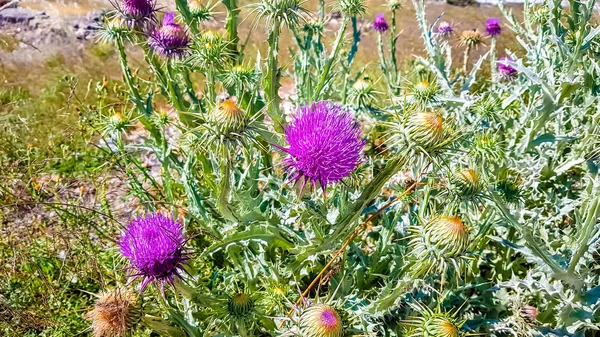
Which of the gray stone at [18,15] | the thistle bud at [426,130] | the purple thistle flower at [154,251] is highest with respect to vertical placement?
the gray stone at [18,15]

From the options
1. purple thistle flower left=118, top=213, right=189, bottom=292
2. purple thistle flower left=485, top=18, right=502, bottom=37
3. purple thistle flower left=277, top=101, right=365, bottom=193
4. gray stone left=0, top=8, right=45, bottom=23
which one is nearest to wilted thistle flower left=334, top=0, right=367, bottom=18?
purple thistle flower left=277, top=101, right=365, bottom=193

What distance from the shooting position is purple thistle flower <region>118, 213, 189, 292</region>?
2037 mm

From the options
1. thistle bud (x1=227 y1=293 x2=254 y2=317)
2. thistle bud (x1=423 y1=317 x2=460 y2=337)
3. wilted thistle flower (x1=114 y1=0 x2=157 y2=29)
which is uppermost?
wilted thistle flower (x1=114 y1=0 x2=157 y2=29)

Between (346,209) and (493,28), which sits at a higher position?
(493,28)

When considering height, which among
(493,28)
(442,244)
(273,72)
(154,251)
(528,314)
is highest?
(273,72)

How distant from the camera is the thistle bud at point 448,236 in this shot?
6.62ft

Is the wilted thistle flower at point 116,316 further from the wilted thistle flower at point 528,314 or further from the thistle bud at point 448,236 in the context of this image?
the wilted thistle flower at point 528,314

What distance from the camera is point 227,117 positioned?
2.04 m

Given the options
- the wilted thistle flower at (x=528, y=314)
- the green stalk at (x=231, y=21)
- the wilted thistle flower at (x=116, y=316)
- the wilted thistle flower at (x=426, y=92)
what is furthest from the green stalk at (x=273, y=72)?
the wilted thistle flower at (x=528, y=314)

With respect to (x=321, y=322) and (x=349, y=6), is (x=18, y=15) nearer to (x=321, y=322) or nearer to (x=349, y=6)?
(x=349, y=6)

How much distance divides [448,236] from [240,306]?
3.07 feet

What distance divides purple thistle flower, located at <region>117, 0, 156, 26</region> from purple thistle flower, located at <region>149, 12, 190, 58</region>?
0.09 meters

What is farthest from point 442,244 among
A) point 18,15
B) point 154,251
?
point 18,15

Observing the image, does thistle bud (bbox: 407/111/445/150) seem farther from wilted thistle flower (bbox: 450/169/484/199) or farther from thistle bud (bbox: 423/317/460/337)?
thistle bud (bbox: 423/317/460/337)
